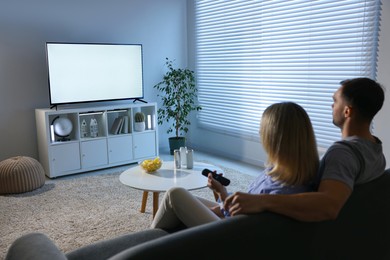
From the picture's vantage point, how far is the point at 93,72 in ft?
14.9

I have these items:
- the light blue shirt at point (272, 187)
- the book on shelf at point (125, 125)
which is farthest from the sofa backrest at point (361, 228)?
the book on shelf at point (125, 125)

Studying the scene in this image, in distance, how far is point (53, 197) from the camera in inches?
141

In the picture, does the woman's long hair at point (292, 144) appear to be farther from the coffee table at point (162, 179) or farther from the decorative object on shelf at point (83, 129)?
the decorative object on shelf at point (83, 129)

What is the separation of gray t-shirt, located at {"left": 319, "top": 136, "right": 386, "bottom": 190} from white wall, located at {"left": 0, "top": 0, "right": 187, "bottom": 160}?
4016mm

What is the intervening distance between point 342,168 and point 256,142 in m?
3.47

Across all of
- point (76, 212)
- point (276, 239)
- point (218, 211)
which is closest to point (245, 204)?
point (276, 239)

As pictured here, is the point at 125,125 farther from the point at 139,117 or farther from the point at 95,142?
the point at 95,142

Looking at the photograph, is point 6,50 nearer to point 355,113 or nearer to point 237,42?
point 237,42

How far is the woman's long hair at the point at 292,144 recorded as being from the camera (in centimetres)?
131

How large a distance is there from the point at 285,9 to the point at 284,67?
2.10 feet

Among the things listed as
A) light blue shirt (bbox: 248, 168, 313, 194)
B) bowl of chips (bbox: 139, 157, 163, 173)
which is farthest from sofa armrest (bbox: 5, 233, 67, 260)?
bowl of chips (bbox: 139, 157, 163, 173)

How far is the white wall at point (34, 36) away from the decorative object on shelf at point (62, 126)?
449 mm

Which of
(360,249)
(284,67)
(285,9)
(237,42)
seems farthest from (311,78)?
(360,249)

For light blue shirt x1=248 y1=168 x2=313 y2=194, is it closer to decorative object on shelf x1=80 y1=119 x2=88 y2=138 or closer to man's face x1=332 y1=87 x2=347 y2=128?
man's face x1=332 y1=87 x2=347 y2=128
